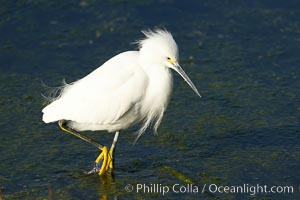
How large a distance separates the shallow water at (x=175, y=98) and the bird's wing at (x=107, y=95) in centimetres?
56

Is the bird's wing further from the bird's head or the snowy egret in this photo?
the bird's head

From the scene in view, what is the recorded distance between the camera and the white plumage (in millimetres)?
5812

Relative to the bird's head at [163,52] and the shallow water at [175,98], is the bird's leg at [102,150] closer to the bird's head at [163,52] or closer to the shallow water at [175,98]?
the shallow water at [175,98]

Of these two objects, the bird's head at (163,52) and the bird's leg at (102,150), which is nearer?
the bird's head at (163,52)

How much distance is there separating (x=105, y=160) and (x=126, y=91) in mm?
722

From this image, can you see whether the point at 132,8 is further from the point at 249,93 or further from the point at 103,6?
the point at 249,93

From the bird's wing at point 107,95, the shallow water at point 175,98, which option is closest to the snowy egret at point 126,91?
the bird's wing at point 107,95

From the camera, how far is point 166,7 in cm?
967

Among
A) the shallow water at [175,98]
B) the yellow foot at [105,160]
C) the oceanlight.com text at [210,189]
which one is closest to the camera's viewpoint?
the oceanlight.com text at [210,189]

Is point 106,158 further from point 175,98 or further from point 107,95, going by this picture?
point 175,98

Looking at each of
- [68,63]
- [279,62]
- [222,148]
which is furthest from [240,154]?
[68,63]

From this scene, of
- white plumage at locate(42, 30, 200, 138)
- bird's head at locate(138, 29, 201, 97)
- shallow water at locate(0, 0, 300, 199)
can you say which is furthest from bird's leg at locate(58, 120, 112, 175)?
bird's head at locate(138, 29, 201, 97)

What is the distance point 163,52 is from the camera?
576 cm

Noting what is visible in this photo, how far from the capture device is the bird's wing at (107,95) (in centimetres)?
584
